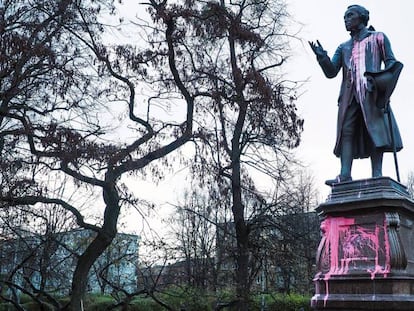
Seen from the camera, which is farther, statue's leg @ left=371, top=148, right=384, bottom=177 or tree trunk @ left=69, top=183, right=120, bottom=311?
tree trunk @ left=69, top=183, right=120, bottom=311

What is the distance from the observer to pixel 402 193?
5.41 m

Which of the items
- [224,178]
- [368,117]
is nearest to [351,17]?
[368,117]

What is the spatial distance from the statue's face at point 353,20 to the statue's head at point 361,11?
2 cm

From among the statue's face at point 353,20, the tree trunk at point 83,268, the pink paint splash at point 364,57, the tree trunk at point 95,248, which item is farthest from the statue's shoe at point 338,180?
the tree trunk at point 83,268

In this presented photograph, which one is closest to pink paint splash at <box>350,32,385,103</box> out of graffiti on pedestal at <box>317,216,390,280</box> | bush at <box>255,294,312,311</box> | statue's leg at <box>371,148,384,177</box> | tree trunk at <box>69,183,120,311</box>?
statue's leg at <box>371,148,384,177</box>

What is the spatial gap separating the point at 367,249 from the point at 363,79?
6.41 feet

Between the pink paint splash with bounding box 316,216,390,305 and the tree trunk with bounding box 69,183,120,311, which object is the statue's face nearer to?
the pink paint splash with bounding box 316,216,390,305

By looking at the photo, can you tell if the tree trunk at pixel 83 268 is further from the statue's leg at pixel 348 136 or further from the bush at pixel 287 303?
the bush at pixel 287 303

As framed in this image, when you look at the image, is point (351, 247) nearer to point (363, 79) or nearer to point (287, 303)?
point (363, 79)

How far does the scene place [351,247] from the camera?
17.0 ft

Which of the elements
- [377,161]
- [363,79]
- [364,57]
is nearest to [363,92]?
[363,79]

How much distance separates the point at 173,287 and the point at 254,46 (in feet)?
25.5

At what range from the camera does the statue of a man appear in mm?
5641

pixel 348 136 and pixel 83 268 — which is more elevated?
pixel 348 136
